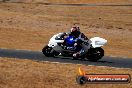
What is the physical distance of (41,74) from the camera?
2062 cm

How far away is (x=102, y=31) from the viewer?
44000mm

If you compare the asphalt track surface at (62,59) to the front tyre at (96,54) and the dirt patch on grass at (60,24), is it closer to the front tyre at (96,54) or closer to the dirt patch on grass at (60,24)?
the front tyre at (96,54)

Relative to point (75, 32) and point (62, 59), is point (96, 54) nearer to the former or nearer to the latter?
point (75, 32)

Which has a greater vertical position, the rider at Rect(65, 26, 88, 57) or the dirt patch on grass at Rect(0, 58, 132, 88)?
the rider at Rect(65, 26, 88, 57)

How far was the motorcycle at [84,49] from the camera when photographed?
2512 cm

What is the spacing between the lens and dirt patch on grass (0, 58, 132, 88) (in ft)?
63.6

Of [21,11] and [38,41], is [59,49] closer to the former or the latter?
[38,41]

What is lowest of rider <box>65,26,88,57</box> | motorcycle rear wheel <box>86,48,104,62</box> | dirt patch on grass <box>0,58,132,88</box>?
dirt patch on grass <box>0,58,132,88</box>

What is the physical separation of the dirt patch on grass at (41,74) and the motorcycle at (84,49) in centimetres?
227

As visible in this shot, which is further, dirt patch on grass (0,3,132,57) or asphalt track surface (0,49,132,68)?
dirt patch on grass (0,3,132,57)

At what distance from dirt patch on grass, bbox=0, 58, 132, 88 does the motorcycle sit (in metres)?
2.27

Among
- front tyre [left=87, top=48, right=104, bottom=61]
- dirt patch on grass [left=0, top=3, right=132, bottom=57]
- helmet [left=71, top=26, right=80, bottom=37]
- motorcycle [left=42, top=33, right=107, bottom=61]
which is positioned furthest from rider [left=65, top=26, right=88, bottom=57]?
dirt patch on grass [left=0, top=3, right=132, bottom=57]

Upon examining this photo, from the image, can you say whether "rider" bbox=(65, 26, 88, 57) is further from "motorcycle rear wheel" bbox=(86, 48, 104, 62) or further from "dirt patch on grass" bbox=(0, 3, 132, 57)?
"dirt patch on grass" bbox=(0, 3, 132, 57)

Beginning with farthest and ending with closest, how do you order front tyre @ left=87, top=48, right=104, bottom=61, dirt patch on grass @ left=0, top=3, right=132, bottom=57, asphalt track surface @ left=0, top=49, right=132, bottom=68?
dirt patch on grass @ left=0, top=3, right=132, bottom=57 → front tyre @ left=87, top=48, right=104, bottom=61 → asphalt track surface @ left=0, top=49, right=132, bottom=68
